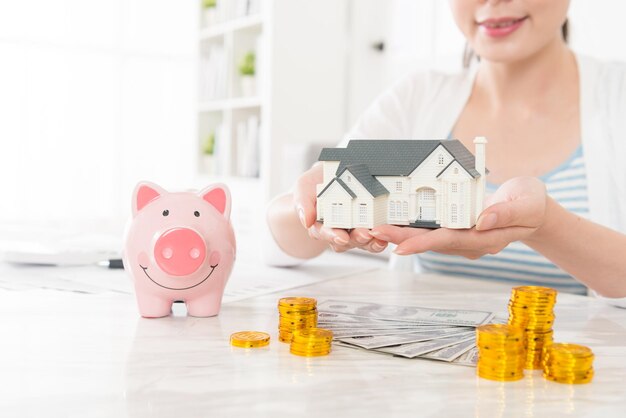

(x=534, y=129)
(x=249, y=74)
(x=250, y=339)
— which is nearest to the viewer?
(x=250, y=339)

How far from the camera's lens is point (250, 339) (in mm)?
675

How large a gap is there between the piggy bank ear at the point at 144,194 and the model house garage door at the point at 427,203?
304 millimetres

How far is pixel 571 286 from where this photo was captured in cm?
127

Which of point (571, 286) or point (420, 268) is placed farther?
point (420, 268)

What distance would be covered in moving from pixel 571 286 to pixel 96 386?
983 mm

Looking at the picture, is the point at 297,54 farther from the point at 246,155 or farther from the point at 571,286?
the point at 571,286

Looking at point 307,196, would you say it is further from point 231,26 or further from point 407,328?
point 231,26

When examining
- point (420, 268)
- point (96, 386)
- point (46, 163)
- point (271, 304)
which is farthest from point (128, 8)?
point (96, 386)

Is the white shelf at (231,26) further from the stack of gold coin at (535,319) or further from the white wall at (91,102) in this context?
the stack of gold coin at (535,319)

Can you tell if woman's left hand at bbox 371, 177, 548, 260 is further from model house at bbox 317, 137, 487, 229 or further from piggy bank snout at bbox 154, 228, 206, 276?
piggy bank snout at bbox 154, 228, 206, 276

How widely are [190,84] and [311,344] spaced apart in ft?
13.9

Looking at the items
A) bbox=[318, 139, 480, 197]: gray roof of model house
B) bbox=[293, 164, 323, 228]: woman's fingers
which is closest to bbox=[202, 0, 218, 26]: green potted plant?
bbox=[293, 164, 323, 228]: woman's fingers

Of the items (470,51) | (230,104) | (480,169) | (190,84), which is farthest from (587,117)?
(190,84)

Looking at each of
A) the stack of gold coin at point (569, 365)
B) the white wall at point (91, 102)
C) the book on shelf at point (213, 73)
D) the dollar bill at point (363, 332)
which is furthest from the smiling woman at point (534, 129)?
the white wall at point (91, 102)
